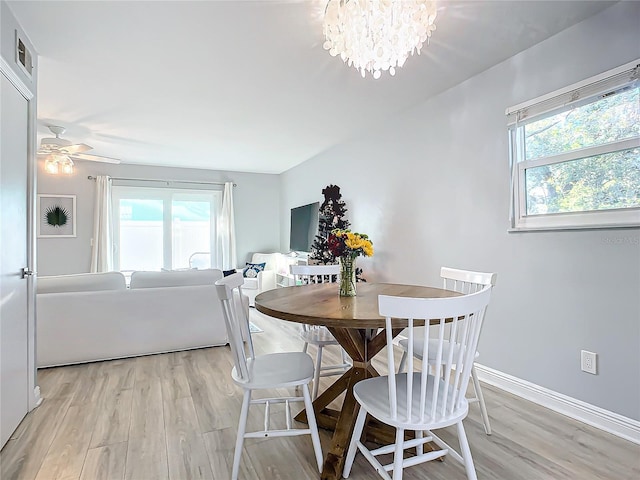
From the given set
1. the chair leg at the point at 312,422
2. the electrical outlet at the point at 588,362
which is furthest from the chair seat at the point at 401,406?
the electrical outlet at the point at 588,362

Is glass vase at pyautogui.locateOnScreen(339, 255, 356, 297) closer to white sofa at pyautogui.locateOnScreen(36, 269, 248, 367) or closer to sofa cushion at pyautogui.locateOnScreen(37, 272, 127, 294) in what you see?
white sofa at pyautogui.locateOnScreen(36, 269, 248, 367)

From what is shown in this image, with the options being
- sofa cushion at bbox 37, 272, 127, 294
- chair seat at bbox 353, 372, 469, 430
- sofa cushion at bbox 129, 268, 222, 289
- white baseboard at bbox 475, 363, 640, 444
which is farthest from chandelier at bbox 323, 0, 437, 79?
sofa cushion at bbox 37, 272, 127, 294

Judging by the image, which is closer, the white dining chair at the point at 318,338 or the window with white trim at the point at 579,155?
the window with white trim at the point at 579,155

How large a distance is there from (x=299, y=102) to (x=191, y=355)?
8.62 feet

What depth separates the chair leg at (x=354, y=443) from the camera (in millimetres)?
1573

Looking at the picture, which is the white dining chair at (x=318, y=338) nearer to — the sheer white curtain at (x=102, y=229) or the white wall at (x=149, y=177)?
the white wall at (x=149, y=177)

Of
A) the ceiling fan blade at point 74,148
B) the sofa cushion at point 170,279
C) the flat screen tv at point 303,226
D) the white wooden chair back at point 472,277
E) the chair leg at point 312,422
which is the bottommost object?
the chair leg at point 312,422

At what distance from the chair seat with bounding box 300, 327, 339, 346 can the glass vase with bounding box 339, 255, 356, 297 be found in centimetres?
37

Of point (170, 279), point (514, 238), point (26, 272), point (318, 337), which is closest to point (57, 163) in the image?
point (170, 279)

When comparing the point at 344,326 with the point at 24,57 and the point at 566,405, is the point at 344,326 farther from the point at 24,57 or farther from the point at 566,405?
the point at 24,57

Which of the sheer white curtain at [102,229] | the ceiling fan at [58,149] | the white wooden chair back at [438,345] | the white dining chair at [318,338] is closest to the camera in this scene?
the white wooden chair back at [438,345]

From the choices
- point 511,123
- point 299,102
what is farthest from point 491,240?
point 299,102

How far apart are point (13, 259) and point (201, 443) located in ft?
4.98

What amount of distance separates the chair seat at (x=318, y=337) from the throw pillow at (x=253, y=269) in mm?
3719
